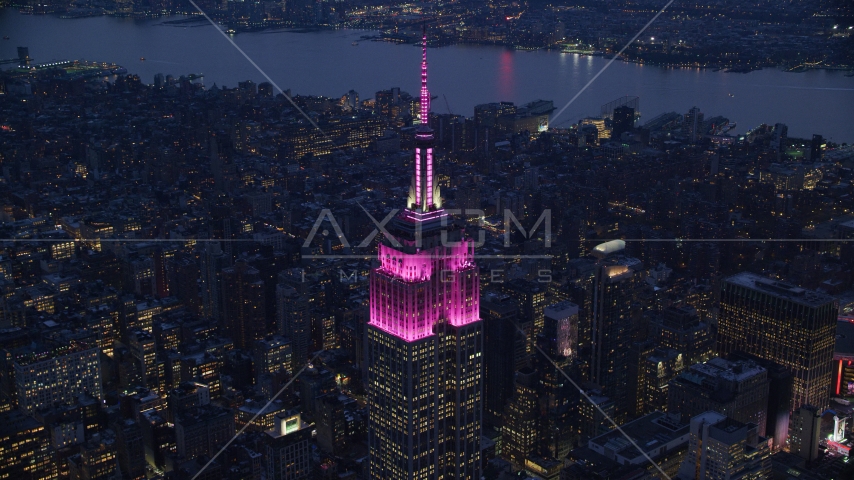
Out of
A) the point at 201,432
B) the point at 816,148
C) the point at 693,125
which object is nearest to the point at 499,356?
the point at 201,432

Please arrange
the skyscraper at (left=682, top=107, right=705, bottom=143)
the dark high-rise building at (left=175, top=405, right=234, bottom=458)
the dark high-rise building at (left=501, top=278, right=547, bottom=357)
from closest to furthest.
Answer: the dark high-rise building at (left=175, top=405, right=234, bottom=458)
the dark high-rise building at (left=501, top=278, right=547, bottom=357)
the skyscraper at (left=682, top=107, right=705, bottom=143)

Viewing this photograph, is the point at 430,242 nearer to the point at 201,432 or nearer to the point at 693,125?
the point at 201,432

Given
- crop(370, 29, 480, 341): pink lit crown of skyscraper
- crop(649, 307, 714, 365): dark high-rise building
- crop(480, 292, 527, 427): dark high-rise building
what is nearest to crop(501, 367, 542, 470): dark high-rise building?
crop(480, 292, 527, 427): dark high-rise building

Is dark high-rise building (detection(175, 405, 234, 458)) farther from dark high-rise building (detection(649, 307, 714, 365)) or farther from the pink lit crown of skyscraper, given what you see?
dark high-rise building (detection(649, 307, 714, 365))

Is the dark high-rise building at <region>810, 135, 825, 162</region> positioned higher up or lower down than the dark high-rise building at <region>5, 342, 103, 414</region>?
higher up

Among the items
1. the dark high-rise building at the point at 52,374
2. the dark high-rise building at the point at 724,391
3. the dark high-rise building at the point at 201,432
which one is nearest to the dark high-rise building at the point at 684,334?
the dark high-rise building at the point at 724,391

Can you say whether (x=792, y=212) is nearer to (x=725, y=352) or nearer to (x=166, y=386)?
(x=725, y=352)
